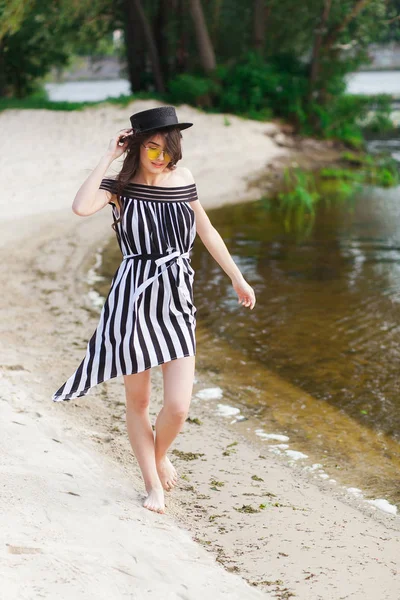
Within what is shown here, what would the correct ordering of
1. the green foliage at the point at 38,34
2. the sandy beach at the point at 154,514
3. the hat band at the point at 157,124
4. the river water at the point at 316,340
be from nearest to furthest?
the sandy beach at the point at 154,514 < the hat band at the point at 157,124 < the river water at the point at 316,340 < the green foliage at the point at 38,34

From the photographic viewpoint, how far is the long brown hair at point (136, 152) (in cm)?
379

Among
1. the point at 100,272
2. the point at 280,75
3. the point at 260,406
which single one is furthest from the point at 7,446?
the point at 280,75

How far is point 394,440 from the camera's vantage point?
554 cm

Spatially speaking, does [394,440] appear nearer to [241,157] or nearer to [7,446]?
[7,446]

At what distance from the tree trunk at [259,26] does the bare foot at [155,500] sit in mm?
22918

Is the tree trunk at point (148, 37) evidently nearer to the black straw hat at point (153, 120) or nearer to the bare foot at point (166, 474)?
the black straw hat at point (153, 120)

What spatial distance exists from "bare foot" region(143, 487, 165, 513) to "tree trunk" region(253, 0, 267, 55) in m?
22.9

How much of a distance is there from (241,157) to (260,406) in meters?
15.0

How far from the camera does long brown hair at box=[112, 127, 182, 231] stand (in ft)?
12.4

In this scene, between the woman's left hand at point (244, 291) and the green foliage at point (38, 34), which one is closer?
the woman's left hand at point (244, 291)

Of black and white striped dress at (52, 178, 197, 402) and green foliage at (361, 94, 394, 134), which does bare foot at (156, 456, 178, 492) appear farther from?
green foliage at (361, 94, 394, 134)

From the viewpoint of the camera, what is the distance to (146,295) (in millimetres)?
3793

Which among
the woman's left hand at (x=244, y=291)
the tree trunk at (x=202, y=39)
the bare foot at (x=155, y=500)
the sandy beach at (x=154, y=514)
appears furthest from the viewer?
the tree trunk at (x=202, y=39)

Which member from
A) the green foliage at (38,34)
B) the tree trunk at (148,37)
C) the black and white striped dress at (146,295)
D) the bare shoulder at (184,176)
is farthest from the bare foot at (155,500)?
the tree trunk at (148,37)
